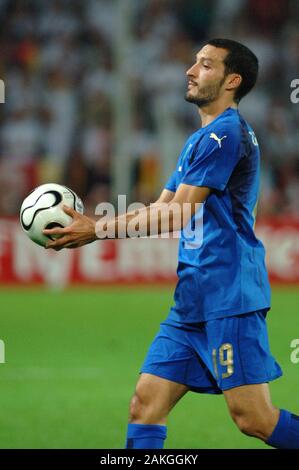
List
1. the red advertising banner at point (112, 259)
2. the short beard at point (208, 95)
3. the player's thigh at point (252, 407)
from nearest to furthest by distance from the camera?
the player's thigh at point (252, 407) < the short beard at point (208, 95) < the red advertising banner at point (112, 259)

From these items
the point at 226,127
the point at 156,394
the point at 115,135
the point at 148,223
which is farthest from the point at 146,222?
the point at 115,135

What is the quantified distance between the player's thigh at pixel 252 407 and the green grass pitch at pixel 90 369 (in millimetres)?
1403

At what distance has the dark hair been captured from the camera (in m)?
5.30

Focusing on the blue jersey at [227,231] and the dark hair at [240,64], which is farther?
the dark hair at [240,64]

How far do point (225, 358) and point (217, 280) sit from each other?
0.37 m

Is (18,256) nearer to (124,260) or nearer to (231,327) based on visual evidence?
(124,260)

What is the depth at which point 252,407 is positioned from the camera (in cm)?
491

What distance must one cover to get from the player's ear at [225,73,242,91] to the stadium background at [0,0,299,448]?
548cm

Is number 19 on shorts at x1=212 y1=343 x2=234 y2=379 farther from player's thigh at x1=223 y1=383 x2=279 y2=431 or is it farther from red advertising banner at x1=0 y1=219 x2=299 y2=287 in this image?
red advertising banner at x1=0 y1=219 x2=299 y2=287

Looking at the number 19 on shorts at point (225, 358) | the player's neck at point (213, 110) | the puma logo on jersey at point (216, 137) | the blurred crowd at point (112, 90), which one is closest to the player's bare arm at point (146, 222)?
the puma logo on jersey at point (216, 137)

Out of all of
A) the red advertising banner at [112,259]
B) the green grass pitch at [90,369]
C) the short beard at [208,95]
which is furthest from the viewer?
the red advertising banner at [112,259]

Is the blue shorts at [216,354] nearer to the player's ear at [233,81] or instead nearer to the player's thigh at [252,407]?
the player's thigh at [252,407]

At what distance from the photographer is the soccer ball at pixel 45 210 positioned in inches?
201
